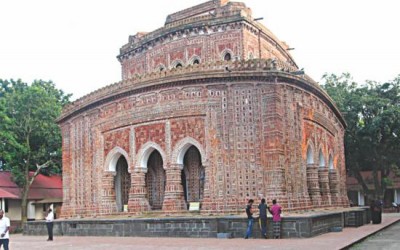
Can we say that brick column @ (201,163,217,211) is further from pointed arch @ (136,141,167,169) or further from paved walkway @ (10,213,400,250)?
paved walkway @ (10,213,400,250)

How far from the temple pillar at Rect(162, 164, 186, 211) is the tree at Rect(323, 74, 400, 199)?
15.7 meters

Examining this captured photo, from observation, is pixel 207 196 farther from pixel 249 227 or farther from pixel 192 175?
pixel 249 227

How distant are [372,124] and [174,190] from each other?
1601 cm

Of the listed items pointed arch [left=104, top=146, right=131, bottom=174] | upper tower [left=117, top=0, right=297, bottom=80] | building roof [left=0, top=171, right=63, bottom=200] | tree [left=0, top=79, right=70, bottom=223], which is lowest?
building roof [left=0, top=171, right=63, bottom=200]

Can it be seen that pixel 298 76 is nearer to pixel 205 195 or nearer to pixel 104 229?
pixel 205 195

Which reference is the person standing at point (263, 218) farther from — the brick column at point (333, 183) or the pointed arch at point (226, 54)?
the brick column at point (333, 183)

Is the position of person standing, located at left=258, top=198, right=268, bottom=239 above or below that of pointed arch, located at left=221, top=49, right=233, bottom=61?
below

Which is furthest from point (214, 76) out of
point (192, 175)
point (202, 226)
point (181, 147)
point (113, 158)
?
point (202, 226)

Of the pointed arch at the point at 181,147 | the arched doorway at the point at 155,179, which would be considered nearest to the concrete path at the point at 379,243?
the pointed arch at the point at 181,147

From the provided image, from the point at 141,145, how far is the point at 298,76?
6.06 meters

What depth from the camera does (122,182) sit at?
2038 centimetres

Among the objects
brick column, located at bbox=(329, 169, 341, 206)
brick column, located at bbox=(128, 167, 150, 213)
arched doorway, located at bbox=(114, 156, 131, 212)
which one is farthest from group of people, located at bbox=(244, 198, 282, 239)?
brick column, located at bbox=(329, 169, 341, 206)

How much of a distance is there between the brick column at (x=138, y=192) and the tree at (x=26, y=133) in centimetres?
951

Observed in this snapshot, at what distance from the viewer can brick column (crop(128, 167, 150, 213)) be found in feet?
59.8
